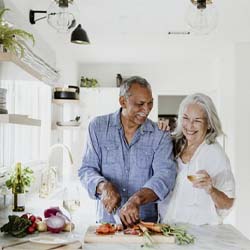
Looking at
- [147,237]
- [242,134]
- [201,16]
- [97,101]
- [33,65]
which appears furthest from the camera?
[97,101]

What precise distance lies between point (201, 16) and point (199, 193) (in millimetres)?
1188

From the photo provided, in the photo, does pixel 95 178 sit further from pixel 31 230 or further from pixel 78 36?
pixel 78 36

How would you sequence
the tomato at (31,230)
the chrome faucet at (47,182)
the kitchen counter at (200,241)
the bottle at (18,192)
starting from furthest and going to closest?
the chrome faucet at (47,182), the bottle at (18,192), the tomato at (31,230), the kitchen counter at (200,241)

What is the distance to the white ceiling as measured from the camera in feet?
12.1

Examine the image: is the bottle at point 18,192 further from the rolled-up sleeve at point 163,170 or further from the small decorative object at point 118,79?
the small decorative object at point 118,79

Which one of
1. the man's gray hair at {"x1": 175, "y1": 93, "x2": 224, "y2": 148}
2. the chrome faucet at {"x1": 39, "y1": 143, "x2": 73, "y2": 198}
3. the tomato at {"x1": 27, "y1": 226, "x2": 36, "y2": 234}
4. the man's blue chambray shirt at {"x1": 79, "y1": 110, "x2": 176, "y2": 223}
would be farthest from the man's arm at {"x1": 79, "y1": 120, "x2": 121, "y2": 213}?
the chrome faucet at {"x1": 39, "y1": 143, "x2": 73, "y2": 198}

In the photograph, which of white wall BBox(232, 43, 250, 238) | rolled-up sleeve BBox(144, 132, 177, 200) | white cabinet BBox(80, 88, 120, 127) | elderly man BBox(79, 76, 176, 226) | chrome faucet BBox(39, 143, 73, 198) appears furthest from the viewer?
white cabinet BBox(80, 88, 120, 127)

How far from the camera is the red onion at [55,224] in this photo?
6.14 feet

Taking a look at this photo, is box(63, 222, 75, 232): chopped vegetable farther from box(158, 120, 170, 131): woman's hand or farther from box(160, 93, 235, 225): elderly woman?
box(158, 120, 170, 131): woman's hand

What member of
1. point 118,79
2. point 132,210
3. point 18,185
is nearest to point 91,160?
point 132,210

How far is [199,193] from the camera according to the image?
2086 millimetres

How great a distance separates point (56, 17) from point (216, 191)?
1.52 metres

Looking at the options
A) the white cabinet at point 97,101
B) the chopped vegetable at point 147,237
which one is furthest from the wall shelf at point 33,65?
the white cabinet at point 97,101

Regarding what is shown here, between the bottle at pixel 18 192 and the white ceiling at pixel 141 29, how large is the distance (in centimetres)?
119
